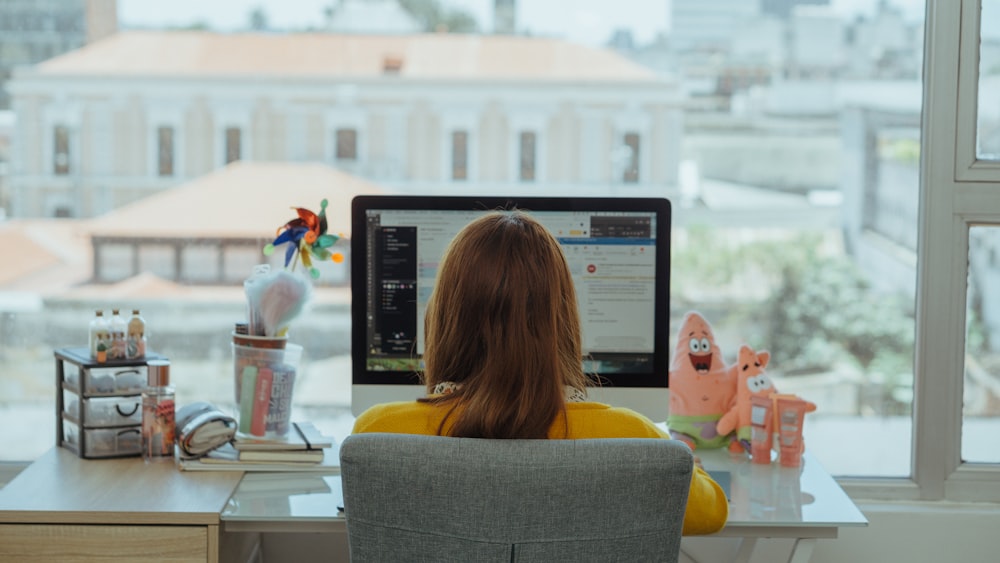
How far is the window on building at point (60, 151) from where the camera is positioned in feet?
8.14

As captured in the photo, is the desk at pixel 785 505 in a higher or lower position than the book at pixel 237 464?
lower

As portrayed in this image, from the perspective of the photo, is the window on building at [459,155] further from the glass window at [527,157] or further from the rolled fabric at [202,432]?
the rolled fabric at [202,432]

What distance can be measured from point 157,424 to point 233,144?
724 mm

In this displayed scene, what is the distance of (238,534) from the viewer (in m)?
1.97

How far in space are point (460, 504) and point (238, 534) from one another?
33.6 inches

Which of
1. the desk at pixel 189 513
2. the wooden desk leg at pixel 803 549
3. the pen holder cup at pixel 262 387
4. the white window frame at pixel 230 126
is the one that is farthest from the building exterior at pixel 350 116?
the wooden desk leg at pixel 803 549

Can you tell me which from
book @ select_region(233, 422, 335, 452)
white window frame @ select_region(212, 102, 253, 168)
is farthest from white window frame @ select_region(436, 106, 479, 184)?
book @ select_region(233, 422, 335, 452)

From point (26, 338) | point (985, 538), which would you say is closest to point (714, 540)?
point (985, 538)

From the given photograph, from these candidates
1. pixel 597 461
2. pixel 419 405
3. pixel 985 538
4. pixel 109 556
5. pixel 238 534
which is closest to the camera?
pixel 597 461

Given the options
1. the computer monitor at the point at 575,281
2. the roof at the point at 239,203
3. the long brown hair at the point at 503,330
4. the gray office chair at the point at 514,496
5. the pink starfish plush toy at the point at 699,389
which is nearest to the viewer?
the gray office chair at the point at 514,496

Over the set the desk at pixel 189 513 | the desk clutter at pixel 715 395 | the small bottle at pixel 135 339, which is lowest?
the desk at pixel 189 513

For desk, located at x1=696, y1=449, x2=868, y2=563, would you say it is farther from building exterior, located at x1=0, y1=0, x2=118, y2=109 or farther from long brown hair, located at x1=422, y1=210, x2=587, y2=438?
building exterior, located at x1=0, y1=0, x2=118, y2=109

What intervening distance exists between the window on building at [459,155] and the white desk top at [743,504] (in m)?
0.80

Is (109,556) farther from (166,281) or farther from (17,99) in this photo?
(17,99)
